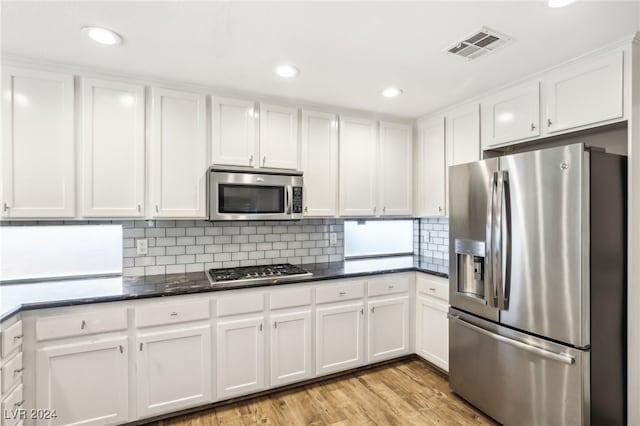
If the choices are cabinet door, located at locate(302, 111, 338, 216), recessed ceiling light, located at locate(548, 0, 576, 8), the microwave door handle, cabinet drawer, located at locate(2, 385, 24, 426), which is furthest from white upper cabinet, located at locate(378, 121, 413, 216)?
cabinet drawer, located at locate(2, 385, 24, 426)

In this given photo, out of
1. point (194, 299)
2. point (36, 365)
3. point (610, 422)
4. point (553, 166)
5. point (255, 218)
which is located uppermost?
point (553, 166)

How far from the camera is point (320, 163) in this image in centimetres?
304

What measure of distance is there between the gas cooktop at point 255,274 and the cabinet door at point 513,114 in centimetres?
192

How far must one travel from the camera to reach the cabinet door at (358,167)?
3.14 meters

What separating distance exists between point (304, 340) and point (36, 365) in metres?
1.70

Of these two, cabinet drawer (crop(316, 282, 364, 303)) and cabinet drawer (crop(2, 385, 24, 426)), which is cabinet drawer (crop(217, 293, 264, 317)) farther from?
cabinet drawer (crop(2, 385, 24, 426))

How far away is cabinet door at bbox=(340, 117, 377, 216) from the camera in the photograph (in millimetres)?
3145

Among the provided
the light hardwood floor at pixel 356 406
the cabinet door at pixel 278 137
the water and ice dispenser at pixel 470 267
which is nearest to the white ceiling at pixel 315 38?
the cabinet door at pixel 278 137

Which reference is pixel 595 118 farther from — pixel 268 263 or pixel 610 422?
pixel 268 263

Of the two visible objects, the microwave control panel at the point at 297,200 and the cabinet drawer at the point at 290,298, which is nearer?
the cabinet drawer at the point at 290,298

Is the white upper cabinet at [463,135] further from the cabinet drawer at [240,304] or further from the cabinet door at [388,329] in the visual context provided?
the cabinet drawer at [240,304]

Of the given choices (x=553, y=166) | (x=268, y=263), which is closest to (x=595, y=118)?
(x=553, y=166)

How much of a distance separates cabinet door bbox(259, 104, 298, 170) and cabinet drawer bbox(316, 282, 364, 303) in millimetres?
1091

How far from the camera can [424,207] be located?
341cm
